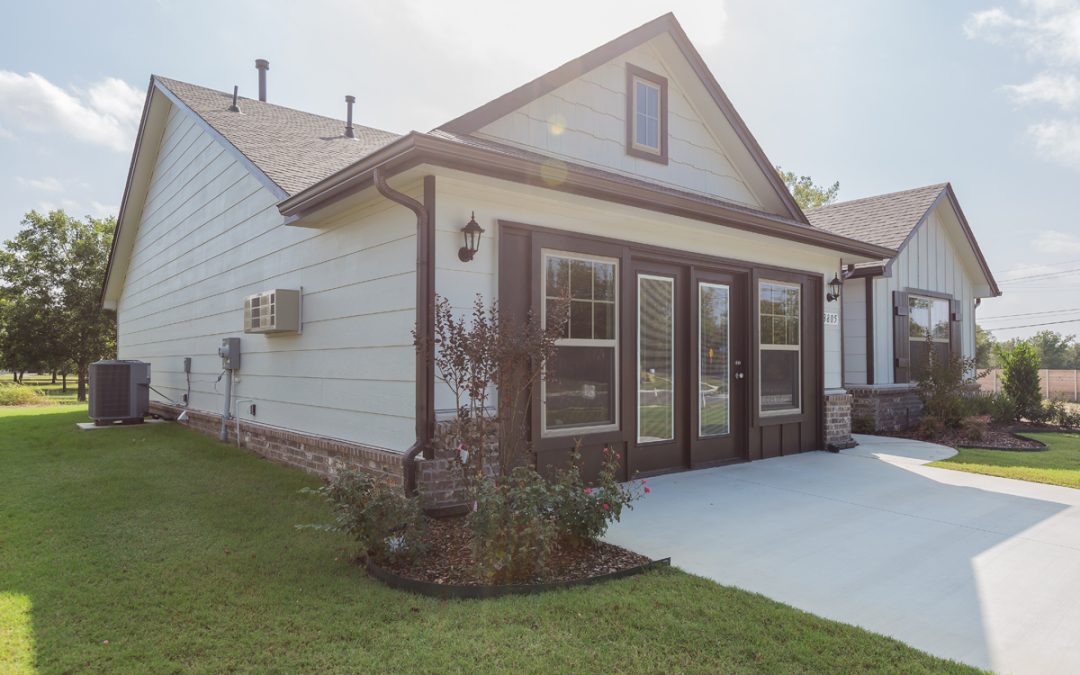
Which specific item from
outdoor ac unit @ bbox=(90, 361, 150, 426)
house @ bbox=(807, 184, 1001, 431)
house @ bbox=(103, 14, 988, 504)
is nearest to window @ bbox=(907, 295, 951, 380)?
house @ bbox=(807, 184, 1001, 431)

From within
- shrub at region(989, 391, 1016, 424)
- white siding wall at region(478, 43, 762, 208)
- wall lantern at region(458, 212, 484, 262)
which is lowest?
shrub at region(989, 391, 1016, 424)

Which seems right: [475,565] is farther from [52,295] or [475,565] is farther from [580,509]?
[52,295]

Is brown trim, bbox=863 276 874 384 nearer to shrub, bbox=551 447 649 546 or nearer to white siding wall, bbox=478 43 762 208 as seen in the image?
white siding wall, bbox=478 43 762 208

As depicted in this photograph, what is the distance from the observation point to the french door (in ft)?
19.8

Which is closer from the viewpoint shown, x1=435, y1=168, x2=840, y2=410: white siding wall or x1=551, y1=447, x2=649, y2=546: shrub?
x1=551, y1=447, x2=649, y2=546: shrub

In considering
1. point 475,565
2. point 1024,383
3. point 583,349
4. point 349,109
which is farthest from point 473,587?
point 1024,383

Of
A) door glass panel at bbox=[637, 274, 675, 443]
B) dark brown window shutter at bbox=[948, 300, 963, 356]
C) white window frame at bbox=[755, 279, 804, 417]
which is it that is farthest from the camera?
dark brown window shutter at bbox=[948, 300, 963, 356]

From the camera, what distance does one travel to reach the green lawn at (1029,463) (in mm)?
6250

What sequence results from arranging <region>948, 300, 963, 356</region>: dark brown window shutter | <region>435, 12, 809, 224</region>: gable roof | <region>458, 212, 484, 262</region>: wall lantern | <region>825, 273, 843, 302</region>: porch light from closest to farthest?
<region>458, 212, 484, 262</region>: wall lantern < <region>435, 12, 809, 224</region>: gable roof < <region>825, 273, 843, 302</region>: porch light < <region>948, 300, 963, 356</region>: dark brown window shutter

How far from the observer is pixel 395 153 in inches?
162

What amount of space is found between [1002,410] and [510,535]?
40.1 feet

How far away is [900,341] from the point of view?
1098 cm

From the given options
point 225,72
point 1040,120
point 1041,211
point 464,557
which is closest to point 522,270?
point 464,557

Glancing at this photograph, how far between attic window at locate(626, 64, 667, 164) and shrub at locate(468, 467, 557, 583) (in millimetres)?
4891
